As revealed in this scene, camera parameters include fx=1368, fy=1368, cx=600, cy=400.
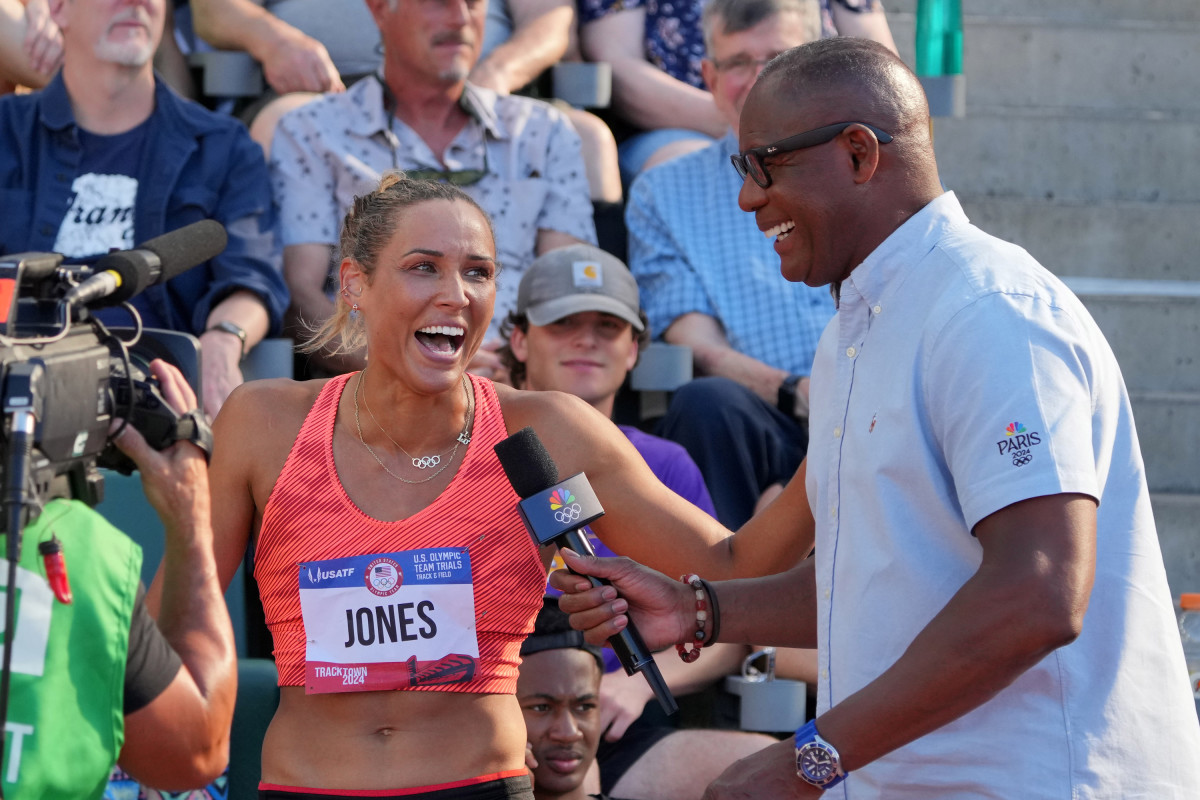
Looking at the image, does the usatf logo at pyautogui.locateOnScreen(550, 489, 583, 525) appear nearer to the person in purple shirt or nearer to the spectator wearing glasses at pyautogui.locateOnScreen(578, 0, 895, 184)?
the person in purple shirt

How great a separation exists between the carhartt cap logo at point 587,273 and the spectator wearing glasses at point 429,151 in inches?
13.9

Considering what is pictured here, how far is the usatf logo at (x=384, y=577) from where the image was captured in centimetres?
237

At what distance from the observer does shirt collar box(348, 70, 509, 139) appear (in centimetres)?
438

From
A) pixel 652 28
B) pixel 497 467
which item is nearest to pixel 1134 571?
pixel 497 467

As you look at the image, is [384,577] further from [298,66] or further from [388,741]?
[298,66]

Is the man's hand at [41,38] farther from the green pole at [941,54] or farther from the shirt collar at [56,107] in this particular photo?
the green pole at [941,54]

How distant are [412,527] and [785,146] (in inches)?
37.7

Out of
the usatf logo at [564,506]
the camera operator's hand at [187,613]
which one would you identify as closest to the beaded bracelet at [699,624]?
the usatf logo at [564,506]

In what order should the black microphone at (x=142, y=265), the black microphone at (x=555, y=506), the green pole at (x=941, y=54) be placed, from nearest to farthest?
the black microphone at (x=142, y=265) → the black microphone at (x=555, y=506) → the green pole at (x=941, y=54)

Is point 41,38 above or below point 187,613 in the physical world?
above

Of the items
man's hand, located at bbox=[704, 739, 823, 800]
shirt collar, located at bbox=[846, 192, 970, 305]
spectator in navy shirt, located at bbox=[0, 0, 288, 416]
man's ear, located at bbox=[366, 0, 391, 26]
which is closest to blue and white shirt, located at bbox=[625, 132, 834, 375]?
man's ear, located at bbox=[366, 0, 391, 26]

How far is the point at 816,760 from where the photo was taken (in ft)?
5.73

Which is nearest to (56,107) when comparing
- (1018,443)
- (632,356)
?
(632,356)

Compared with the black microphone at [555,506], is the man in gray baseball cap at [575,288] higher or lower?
higher
